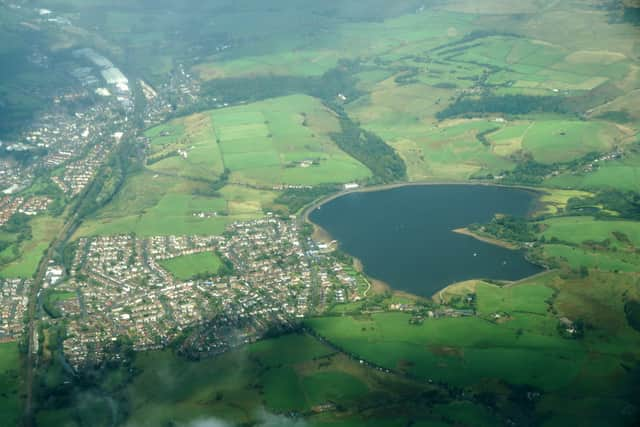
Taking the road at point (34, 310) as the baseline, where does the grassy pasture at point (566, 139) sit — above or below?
above

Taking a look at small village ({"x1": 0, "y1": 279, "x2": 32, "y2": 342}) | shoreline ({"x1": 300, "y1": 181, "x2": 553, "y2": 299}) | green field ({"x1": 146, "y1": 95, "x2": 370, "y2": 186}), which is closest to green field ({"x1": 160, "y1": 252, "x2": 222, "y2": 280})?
shoreline ({"x1": 300, "y1": 181, "x2": 553, "y2": 299})

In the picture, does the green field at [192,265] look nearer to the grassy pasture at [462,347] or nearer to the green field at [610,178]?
the grassy pasture at [462,347]

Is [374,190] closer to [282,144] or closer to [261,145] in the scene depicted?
[282,144]

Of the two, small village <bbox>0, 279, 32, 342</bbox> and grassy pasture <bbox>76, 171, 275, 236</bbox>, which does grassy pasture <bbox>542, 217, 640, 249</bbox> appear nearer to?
grassy pasture <bbox>76, 171, 275, 236</bbox>

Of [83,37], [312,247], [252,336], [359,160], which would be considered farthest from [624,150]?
[83,37]

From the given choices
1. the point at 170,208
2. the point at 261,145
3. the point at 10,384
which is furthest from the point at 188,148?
the point at 10,384

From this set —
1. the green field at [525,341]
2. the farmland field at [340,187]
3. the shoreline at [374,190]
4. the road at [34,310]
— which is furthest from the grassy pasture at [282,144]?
the green field at [525,341]
